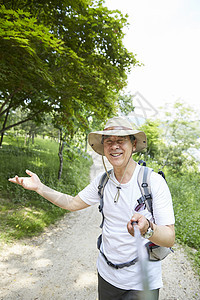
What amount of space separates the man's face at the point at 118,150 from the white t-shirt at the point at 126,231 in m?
0.14

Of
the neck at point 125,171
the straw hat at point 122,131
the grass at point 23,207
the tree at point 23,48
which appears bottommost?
the grass at point 23,207

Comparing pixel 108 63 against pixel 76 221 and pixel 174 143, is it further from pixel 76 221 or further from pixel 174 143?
pixel 174 143

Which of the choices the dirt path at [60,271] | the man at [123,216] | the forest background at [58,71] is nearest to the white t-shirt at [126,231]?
the man at [123,216]

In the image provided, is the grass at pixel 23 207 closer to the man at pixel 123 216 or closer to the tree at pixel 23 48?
the tree at pixel 23 48

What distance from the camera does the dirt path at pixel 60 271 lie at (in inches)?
123

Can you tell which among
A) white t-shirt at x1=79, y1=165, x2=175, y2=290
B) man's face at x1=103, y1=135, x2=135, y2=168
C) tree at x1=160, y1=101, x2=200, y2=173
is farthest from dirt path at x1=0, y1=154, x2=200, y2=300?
tree at x1=160, y1=101, x2=200, y2=173

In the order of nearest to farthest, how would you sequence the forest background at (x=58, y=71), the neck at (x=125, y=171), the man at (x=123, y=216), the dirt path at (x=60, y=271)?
1. the man at (x=123, y=216)
2. the neck at (x=125, y=171)
3. the dirt path at (x=60, y=271)
4. the forest background at (x=58, y=71)

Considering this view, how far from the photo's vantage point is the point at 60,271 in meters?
3.61

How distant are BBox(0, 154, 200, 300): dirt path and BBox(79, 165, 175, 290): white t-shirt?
203 centimetres

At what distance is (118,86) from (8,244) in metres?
4.66

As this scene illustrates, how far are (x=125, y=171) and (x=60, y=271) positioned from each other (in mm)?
2963

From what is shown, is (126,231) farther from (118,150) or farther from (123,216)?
(118,150)

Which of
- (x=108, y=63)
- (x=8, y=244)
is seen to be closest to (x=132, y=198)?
(x=8, y=244)

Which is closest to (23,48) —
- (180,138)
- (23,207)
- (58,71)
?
(58,71)
